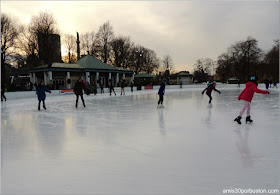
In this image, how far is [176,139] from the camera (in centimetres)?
422

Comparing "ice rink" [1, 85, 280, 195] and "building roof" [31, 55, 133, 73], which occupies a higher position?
"building roof" [31, 55, 133, 73]

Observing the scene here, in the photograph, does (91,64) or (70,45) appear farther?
(70,45)

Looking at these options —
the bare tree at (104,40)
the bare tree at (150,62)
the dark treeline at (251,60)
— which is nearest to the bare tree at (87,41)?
the bare tree at (104,40)

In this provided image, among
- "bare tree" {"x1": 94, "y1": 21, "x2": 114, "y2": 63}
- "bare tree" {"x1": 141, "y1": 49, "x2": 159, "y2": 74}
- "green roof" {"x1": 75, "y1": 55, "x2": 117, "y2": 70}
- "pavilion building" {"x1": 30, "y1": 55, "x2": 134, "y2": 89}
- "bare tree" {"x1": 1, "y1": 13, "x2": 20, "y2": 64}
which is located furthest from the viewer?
Answer: "bare tree" {"x1": 141, "y1": 49, "x2": 159, "y2": 74}

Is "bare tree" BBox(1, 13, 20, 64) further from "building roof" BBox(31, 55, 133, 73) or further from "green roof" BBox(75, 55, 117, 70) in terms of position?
"green roof" BBox(75, 55, 117, 70)

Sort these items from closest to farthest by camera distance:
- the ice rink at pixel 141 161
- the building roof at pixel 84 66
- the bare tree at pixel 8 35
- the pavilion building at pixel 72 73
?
the ice rink at pixel 141 161
the bare tree at pixel 8 35
the pavilion building at pixel 72 73
the building roof at pixel 84 66

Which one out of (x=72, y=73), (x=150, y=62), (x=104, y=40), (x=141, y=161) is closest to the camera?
(x=141, y=161)

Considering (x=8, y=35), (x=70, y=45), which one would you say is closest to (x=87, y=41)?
(x=70, y=45)

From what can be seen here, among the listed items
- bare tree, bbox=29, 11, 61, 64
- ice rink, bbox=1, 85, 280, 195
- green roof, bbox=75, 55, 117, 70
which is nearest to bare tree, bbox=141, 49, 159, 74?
green roof, bbox=75, 55, 117, 70

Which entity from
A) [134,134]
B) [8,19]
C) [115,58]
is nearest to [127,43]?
[115,58]

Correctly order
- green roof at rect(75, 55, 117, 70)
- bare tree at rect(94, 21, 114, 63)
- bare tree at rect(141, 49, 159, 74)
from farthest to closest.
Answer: bare tree at rect(141, 49, 159, 74) → bare tree at rect(94, 21, 114, 63) → green roof at rect(75, 55, 117, 70)

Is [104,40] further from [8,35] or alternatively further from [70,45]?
[8,35]

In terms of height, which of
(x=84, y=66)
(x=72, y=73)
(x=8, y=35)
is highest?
(x=8, y=35)

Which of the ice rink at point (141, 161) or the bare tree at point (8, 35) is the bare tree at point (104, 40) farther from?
the ice rink at point (141, 161)
